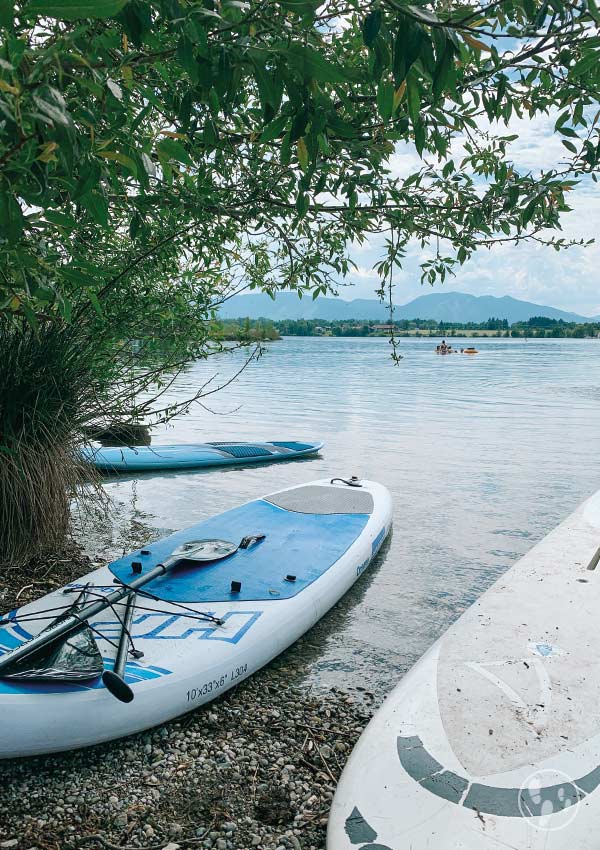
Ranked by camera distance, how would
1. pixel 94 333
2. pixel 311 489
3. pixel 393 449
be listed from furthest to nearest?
pixel 393 449 < pixel 311 489 < pixel 94 333

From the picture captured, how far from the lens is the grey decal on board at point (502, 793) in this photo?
7.66ft

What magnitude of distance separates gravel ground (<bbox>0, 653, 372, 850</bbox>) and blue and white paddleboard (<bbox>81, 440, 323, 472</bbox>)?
6.25 meters

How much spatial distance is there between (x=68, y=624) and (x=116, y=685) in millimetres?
598

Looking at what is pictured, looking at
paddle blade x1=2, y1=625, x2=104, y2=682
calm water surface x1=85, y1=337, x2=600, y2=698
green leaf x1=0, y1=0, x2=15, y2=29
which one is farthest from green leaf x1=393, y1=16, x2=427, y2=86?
calm water surface x1=85, y1=337, x2=600, y2=698

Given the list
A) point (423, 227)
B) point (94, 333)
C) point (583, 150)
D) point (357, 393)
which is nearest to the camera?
point (583, 150)

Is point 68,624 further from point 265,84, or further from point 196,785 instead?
point 265,84

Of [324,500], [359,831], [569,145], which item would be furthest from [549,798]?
[324,500]

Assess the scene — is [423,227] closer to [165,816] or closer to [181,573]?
[181,573]

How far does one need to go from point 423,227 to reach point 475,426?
39.9 ft

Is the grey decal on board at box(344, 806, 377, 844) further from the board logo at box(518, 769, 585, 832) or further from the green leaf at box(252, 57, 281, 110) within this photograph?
the green leaf at box(252, 57, 281, 110)

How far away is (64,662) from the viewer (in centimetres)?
320

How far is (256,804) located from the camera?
9.11 feet

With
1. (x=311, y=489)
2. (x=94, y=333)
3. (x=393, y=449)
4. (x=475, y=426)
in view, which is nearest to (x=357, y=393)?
(x=475, y=426)

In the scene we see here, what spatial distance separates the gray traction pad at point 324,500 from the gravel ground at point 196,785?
2.65 m
